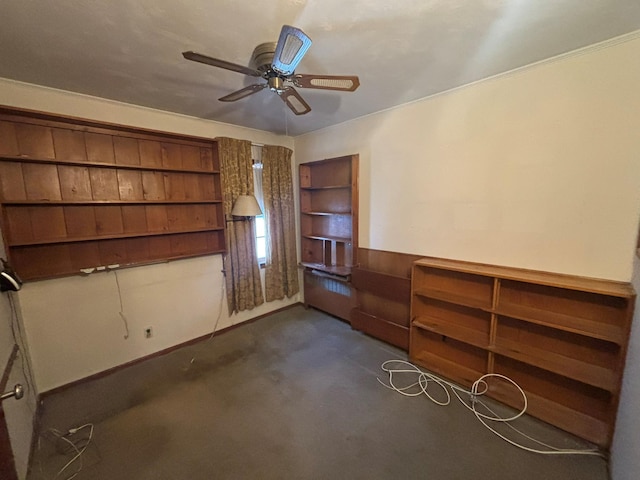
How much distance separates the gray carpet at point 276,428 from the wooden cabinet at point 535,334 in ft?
0.75

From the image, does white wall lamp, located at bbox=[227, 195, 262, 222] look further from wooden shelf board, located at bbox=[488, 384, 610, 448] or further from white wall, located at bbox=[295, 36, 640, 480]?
wooden shelf board, located at bbox=[488, 384, 610, 448]

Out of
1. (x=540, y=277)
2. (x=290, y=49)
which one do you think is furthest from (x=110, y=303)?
(x=540, y=277)

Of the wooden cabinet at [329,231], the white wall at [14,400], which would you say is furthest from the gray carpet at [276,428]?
the wooden cabinet at [329,231]

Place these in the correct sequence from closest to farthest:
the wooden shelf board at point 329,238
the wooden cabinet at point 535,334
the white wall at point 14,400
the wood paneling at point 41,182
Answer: the white wall at point 14,400, the wooden cabinet at point 535,334, the wood paneling at point 41,182, the wooden shelf board at point 329,238

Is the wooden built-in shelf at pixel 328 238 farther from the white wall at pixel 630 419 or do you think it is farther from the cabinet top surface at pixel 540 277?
the white wall at pixel 630 419

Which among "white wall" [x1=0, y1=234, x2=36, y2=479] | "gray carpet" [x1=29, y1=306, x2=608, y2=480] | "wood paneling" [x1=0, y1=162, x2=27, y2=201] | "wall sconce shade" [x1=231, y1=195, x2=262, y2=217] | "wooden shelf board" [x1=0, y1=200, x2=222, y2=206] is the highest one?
"wood paneling" [x1=0, y1=162, x2=27, y2=201]

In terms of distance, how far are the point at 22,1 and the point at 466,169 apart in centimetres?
286

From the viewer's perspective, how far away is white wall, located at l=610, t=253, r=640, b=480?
3.83 ft

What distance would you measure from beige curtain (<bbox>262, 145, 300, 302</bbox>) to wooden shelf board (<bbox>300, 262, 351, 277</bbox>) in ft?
1.01

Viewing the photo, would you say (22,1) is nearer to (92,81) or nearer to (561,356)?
(92,81)

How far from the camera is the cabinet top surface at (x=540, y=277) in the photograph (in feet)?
5.19

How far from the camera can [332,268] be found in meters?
3.36

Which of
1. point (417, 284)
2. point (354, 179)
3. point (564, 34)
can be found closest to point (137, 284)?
point (354, 179)

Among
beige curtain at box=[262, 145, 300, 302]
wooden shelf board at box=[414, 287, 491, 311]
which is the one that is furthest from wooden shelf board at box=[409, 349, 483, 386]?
beige curtain at box=[262, 145, 300, 302]
